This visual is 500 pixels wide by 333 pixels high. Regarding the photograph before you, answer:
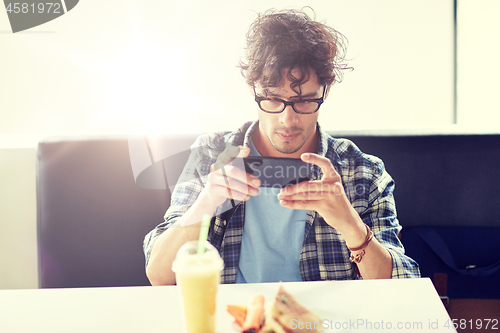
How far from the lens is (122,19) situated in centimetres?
173

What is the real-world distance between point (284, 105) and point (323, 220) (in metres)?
0.43

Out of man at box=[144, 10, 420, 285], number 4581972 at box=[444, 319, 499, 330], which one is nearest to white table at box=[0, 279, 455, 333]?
man at box=[144, 10, 420, 285]

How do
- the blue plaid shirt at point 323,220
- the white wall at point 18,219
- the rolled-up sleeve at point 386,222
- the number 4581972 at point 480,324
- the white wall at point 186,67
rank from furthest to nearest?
the white wall at point 186,67 → the white wall at point 18,219 → the number 4581972 at point 480,324 → the blue plaid shirt at point 323,220 → the rolled-up sleeve at point 386,222

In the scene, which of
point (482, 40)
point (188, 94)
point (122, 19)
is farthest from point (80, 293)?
point (482, 40)

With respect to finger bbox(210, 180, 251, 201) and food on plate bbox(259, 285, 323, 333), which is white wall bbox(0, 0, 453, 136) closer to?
finger bbox(210, 180, 251, 201)

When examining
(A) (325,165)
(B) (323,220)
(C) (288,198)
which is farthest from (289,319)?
(B) (323,220)

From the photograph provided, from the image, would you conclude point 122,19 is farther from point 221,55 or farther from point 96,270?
point 96,270

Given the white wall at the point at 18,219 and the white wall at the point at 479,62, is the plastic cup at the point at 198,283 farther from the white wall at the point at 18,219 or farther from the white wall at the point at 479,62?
the white wall at the point at 479,62

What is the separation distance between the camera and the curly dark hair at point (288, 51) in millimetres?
1202

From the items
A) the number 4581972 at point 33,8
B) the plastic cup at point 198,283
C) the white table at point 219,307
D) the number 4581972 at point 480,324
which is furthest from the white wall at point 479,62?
the number 4581972 at point 33,8

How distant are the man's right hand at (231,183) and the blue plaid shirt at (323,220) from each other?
0.23 meters

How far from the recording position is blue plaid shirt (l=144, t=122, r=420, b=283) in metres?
1.12

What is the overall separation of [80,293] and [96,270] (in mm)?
727

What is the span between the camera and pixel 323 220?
1.17 meters
